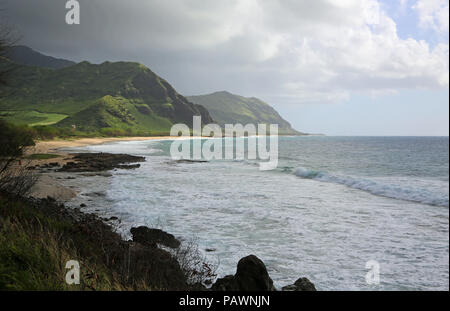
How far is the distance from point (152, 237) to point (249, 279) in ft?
17.6

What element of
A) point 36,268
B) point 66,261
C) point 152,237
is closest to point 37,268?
point 36,268

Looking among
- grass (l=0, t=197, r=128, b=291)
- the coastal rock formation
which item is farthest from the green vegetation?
the coastal rock formation

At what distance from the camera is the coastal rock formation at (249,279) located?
19.7 feet

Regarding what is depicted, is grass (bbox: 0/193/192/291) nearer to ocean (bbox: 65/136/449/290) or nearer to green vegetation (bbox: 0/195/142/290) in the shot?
green vegetation (bbox: 0/195/142/290)

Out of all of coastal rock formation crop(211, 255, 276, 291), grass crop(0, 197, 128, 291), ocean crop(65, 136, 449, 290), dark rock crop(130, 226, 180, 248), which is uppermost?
grass crop(0, 197, 128, 291)

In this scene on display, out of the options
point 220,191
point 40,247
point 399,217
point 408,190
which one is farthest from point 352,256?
point 408,190

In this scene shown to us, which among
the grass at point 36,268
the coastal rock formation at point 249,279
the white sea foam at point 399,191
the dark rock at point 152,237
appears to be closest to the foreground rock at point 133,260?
the grass at point 36,268

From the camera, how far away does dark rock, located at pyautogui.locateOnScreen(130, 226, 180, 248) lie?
397 inches

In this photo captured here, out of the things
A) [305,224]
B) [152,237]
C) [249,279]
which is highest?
→ [249,279]

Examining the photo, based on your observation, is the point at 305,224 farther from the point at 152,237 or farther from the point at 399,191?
the point at 399,191

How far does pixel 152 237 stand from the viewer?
10266 mm

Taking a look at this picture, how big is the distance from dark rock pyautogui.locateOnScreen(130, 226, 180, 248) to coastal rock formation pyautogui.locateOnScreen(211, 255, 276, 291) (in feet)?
14.8
